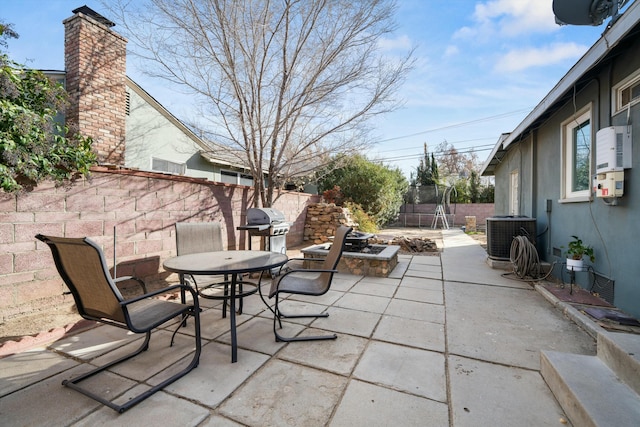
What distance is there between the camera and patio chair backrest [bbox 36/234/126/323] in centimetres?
155

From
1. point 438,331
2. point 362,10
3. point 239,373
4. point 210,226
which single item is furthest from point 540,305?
point 362,10

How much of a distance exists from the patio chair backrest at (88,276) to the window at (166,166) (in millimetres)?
6991

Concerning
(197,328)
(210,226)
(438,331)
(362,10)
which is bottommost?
(438,331)

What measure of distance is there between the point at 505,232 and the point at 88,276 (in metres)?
5.55

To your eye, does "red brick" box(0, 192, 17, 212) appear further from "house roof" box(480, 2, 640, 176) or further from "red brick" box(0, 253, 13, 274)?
"house roof" box(480, 2, 640, 176)

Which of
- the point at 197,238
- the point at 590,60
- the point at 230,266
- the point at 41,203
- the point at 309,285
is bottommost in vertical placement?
the point at 309,285

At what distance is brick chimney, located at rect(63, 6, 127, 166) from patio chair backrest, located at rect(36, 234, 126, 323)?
420 cm

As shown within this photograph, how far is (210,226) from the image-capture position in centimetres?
345

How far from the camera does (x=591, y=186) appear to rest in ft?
10.7

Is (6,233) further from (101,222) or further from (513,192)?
(513,192)

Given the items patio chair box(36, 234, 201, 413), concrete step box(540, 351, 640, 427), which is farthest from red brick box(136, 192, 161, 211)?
concrete step box(540, 351, 640, 427)

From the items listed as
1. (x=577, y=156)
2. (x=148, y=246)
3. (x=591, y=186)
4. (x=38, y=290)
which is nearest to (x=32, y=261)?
(x=38, y=290)

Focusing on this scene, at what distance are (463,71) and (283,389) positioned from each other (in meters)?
9.10

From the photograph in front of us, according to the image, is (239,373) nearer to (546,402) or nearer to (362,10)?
(546,402)
